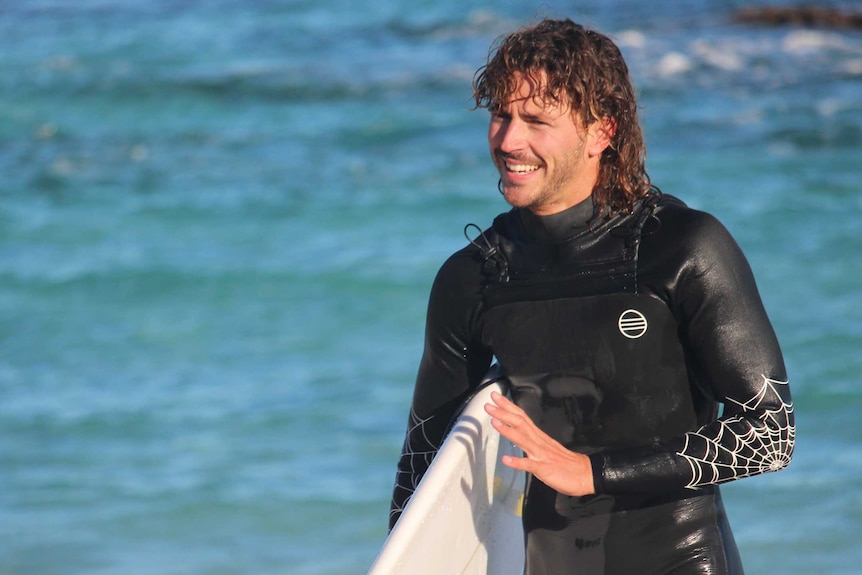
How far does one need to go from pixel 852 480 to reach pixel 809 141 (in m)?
7.52

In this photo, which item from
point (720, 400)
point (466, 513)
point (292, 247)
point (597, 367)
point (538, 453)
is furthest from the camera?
point (292, 247)

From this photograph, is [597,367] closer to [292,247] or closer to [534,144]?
[534,144]

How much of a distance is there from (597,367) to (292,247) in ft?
30.7

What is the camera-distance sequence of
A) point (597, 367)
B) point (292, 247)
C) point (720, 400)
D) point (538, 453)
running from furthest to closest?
point (292, 247), point (597, 367), point (720, 400), point (538, 453)

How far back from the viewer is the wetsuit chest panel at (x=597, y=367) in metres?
2.70

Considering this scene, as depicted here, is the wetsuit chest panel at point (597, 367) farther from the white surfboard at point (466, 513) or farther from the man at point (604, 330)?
the white surfboard at point (466, 513)

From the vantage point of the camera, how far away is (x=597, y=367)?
275 centimetres

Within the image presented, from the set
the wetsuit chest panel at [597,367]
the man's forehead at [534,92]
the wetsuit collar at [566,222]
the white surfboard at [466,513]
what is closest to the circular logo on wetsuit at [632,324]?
the wetsuit chest panel at [597,367]

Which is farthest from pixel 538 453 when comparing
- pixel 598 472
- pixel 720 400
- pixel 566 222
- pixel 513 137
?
pixel 513 137

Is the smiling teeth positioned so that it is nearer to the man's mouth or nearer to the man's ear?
the man's mouth

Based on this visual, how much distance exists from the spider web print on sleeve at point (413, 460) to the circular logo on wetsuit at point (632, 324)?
0.54 m

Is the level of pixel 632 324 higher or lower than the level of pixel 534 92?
lower

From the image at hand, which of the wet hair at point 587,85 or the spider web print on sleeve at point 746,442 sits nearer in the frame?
the spider web print on sleeve at point 746,442

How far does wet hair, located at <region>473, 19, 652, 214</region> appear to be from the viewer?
8.85 feet
